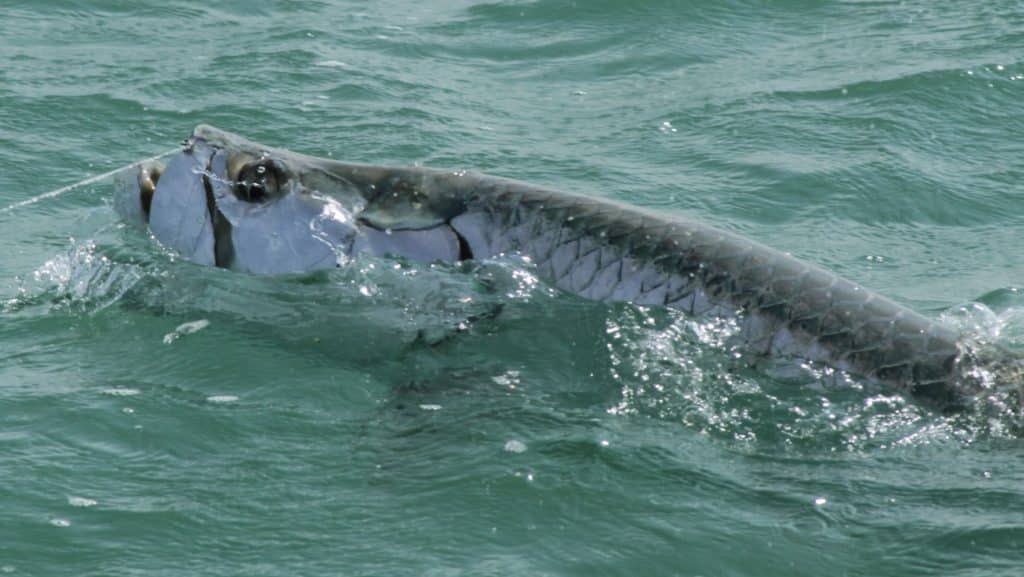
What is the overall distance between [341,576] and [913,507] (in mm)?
1512

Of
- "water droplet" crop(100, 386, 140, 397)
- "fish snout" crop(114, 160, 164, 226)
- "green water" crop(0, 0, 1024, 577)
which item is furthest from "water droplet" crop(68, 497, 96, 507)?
"fish snout" crop(114, 160, 164, 226)

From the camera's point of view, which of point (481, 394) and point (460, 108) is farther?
point (460, 108)

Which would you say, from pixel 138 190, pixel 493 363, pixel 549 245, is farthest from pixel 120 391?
pixel 549 245

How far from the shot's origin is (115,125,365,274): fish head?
5.70 metres

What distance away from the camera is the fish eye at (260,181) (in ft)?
18.7

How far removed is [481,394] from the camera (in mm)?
5172

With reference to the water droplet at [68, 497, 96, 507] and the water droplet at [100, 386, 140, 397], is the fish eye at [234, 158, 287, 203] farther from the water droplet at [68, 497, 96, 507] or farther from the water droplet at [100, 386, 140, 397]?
the water droplet at [68, 497, 96, 507]

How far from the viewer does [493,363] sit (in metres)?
5.41

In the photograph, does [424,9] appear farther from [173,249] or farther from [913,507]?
[913,507]

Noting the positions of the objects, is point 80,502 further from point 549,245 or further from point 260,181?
point 549,245

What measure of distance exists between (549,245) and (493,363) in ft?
1.39

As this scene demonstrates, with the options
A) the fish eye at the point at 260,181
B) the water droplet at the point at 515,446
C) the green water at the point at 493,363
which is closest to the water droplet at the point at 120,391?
the green water at the point at 493,363

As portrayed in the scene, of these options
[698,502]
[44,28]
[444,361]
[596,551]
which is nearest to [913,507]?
[698,502]

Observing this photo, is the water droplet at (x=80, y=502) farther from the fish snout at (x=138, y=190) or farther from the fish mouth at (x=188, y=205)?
the fish snout at (x=138, y=190)
